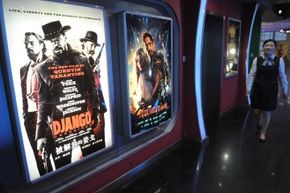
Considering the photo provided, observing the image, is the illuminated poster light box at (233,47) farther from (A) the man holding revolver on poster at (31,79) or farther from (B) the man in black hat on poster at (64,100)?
(A) the man holding revolver on poster at (31,79)

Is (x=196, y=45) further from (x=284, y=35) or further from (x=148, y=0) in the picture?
(x=284, y=35)

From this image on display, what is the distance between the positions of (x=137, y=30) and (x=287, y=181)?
2.26 metres

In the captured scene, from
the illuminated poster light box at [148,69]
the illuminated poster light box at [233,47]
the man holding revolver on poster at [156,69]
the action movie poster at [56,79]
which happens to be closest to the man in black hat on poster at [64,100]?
the action movie poster at [56,79]

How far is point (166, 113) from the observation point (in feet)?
8.79

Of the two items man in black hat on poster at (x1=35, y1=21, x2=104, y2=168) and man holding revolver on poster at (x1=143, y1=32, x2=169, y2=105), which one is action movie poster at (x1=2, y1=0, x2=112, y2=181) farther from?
man holding revolver on poster at (x1=143, y1=32, x2=169, y2=105)

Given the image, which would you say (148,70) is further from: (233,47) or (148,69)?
(233,47)

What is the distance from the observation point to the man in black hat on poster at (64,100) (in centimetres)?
148

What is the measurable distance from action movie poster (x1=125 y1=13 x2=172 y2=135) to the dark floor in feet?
1.93

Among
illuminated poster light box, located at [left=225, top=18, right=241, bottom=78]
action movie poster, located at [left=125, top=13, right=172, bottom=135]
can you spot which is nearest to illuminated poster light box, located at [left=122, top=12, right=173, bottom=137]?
action movie poster, located at [left=125, top=13, right=172, bottom=135]

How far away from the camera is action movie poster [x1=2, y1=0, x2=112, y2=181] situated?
1343 mm

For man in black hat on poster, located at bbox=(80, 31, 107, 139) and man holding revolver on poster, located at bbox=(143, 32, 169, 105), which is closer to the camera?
man in black hat on poster, located at bbox=(80, 31, 107, 139)

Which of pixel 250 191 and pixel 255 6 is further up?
pixel 255 6

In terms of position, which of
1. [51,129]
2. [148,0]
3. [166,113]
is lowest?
[166,113]

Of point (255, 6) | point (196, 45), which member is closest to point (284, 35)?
point (255, 6)
